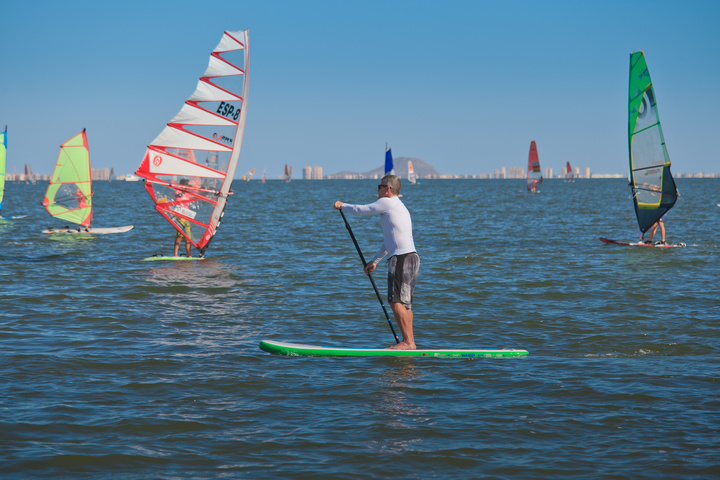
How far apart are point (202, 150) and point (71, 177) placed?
480 inches

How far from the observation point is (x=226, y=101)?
18891mm

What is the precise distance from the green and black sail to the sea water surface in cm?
720

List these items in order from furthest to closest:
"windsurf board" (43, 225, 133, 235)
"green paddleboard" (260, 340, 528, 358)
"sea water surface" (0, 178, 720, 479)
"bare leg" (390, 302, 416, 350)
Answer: "windsurf board" (43, 225, 133, 235) → "green paddleboard" (260, 340, 528, 358) → "bare leg" (390, 302, 416, 350) → "sea water surface" (0, 178, 720, 479)

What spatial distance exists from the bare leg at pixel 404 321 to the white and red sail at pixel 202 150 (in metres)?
11.1

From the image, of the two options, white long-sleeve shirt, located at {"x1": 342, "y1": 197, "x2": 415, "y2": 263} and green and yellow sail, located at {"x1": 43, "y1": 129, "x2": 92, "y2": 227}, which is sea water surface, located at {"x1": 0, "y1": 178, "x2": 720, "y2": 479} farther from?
green and yellow sail, located at {"x1": 43, "y1": 129, "x2": 92, "y2": 227}

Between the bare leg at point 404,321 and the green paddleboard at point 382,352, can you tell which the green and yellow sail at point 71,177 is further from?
the bare leg at point 404,321

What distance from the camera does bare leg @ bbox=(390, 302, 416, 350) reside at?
8781 millimetres

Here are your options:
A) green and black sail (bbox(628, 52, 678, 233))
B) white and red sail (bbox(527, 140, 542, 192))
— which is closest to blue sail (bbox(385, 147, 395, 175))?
white and red sail (bbox(527, 140, 542, 192))

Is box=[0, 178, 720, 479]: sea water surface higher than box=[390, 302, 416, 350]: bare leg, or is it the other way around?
A: box=[390, 302, 416, 350]: bare leg

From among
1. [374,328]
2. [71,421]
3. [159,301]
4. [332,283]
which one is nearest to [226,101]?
[332,283]

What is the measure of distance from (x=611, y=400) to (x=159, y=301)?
342 inches

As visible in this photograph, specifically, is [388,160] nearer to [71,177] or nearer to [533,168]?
[533,168]

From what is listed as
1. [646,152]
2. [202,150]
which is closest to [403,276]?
[202,150]

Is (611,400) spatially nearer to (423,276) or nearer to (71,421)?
(71,421)
